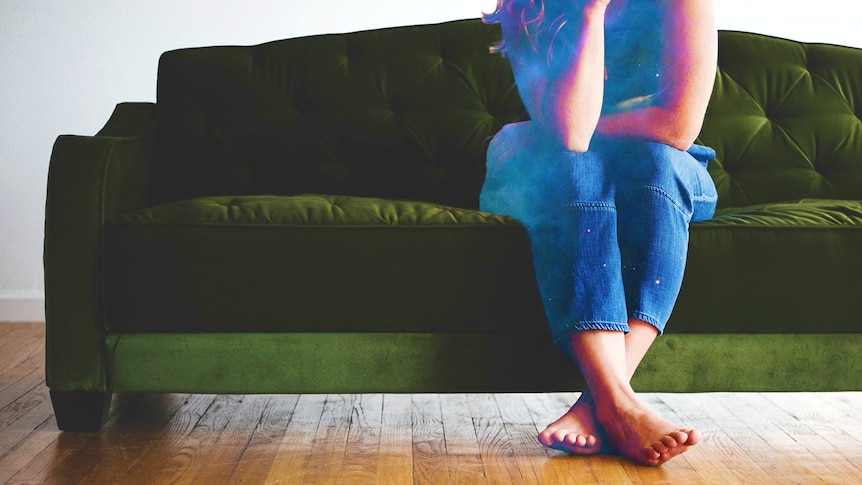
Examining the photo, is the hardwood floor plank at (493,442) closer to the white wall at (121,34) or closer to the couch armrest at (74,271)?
the couch armrest at (74,271)

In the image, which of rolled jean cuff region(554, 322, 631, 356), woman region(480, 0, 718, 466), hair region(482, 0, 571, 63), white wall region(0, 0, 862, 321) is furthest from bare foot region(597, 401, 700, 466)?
white wall region(0, 0, 862, 321)

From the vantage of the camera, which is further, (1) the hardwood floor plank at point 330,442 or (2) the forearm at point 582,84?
(2) the forearm at point 582,84

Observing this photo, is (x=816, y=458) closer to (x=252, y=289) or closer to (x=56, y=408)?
(x=252, y=289)

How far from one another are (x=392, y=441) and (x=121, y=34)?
5.65 feet

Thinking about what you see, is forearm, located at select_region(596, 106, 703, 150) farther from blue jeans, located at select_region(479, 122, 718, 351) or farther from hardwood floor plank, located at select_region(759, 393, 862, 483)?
hardwood floor plank, located at select_region(759, 393, 862, 483)

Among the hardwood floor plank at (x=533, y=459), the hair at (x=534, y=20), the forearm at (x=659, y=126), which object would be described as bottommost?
the hardwood floor plank at (x=533, y=459)

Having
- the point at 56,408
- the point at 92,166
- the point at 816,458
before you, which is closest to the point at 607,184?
→ the point at 816,458

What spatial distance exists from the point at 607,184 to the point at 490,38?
0.86m

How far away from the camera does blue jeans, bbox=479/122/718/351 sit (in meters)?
1.32

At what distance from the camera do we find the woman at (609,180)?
131cm

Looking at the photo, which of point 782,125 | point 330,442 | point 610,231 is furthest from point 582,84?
point 782,125

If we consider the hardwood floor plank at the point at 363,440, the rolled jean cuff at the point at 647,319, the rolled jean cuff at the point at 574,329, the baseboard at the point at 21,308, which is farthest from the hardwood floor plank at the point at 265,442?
the baseboard at the point at 21,308

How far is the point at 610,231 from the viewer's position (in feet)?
4.39

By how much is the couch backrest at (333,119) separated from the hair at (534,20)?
1.40ft
